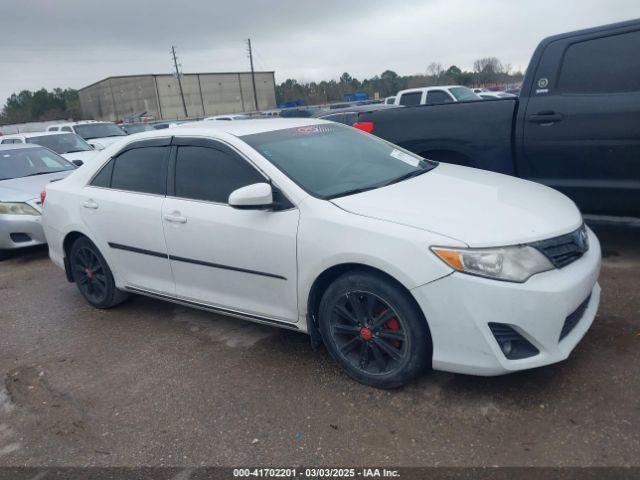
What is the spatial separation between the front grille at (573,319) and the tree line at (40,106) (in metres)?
91.2

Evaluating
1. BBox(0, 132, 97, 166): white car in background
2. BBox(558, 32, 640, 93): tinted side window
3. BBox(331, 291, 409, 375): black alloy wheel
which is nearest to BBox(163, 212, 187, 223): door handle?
BBox(331, 291, 409, 375): black alloy wheel

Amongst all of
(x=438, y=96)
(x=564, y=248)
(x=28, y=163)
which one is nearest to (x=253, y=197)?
(x=564, y=248)

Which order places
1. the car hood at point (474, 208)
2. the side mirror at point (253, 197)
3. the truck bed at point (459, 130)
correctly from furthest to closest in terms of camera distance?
the truck bed at point (459, 130), the side mirror at point (253, 197), the car hood at point (474, 208)

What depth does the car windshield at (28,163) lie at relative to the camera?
792 centimetres

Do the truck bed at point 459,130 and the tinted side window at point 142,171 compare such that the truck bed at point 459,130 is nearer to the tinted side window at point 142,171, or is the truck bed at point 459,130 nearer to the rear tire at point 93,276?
the tinted side window at point 142,171

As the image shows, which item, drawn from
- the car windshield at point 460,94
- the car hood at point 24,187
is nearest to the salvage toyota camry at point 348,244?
the car hood at point 24,187

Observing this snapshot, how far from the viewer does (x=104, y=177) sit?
4594 mm

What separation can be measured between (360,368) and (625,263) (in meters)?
2.93

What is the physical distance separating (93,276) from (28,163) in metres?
4.43

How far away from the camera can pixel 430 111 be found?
5.59 m

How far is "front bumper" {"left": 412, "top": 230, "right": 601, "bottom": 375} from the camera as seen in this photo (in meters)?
2.71

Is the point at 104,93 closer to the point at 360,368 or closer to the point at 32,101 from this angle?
the point at 32,101

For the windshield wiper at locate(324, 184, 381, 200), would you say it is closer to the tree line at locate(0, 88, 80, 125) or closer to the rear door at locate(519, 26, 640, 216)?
the rear door at locate(519, 26, 640, 216)

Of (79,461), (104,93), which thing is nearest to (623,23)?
(79,461)
